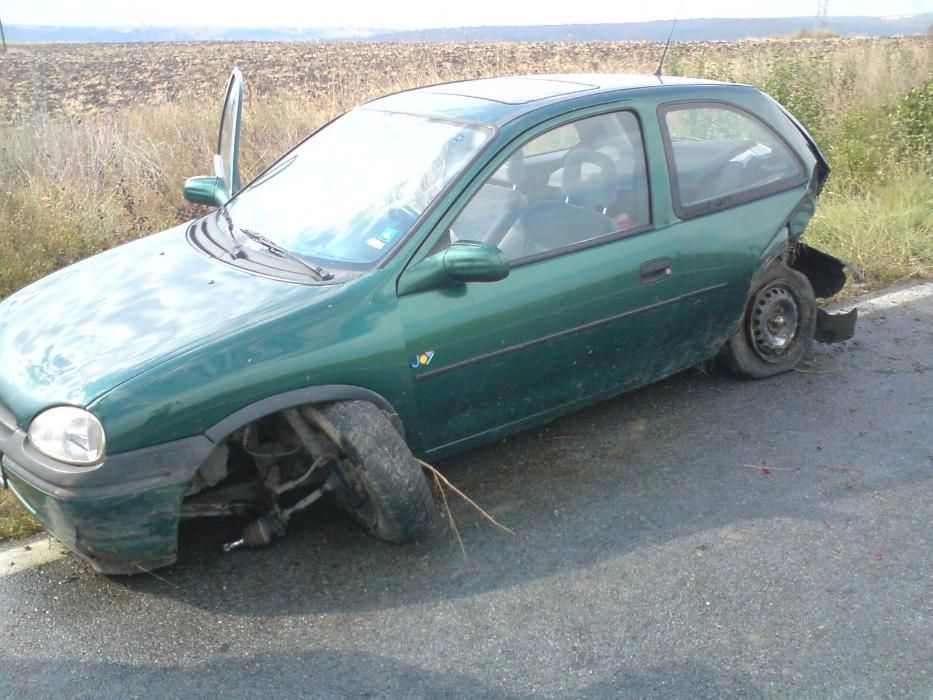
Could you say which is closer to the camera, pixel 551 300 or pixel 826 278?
pixel 551 300

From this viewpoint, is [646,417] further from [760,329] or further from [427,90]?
[427,90]

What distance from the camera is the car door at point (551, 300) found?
12.2 ft

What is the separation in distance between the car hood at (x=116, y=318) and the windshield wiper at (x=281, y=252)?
0.36ft

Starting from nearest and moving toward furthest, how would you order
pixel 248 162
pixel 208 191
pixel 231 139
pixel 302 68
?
pixel 231 139, pixel 208 191, pixel 248 162, pixel 302 68

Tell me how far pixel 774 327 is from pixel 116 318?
3.37 meters

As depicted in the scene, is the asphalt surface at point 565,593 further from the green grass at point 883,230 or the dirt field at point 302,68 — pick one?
the dirt field at point 302,68

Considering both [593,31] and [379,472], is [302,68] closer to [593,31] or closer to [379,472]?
[593,31]

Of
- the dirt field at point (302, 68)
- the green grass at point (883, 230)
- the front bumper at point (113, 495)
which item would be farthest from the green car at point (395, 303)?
the dirt field at point (302, 68)

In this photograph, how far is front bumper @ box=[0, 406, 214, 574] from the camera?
120 inches

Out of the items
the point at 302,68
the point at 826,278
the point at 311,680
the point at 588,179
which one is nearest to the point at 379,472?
the point at 311,680

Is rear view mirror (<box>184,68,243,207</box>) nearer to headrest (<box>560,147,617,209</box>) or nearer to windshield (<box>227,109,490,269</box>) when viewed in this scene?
windshield (<box>227,109,490,269</box>)

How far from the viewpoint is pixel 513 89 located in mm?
4496

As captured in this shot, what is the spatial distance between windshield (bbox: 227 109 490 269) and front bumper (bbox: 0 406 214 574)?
41.8 inches

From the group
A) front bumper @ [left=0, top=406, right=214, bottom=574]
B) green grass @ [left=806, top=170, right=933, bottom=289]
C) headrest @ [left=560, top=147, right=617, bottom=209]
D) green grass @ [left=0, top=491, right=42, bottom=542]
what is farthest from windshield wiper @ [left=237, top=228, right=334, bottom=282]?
green grass @ [left=806, top=170, right=933, bottom=289]
